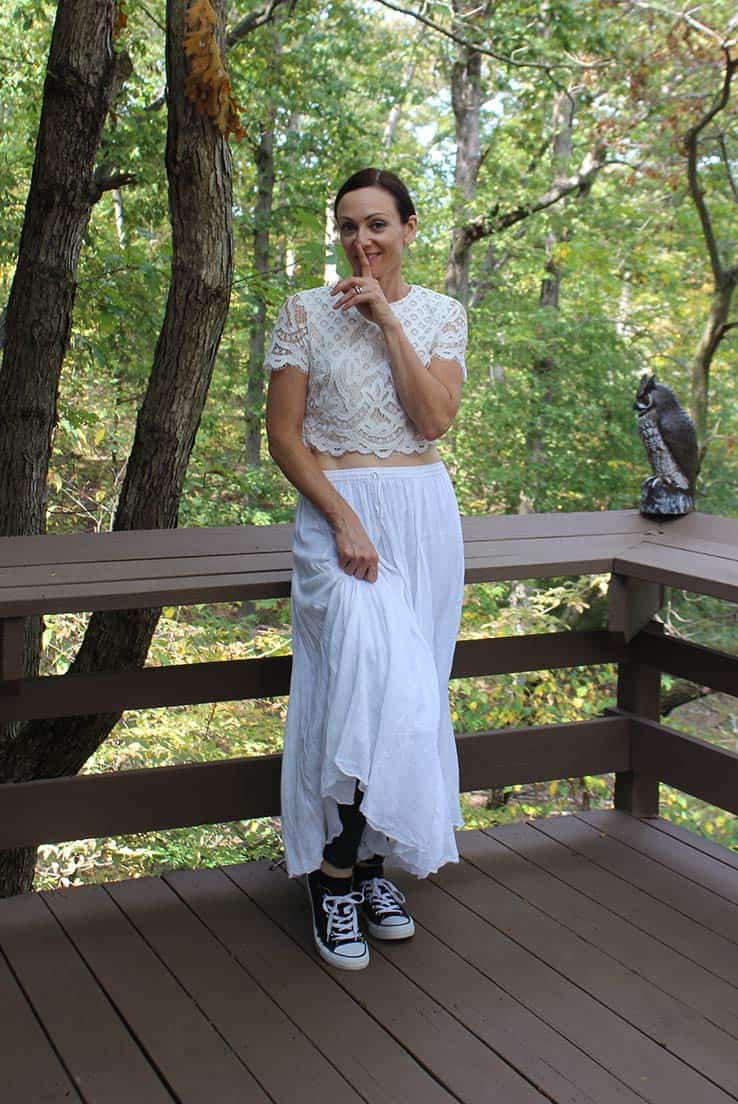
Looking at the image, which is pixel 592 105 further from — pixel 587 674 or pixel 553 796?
pixel 553 796

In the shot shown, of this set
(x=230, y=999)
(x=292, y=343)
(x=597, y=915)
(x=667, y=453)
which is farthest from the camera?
(x=667, y=453)

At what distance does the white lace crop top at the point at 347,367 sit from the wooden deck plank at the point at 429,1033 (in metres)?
1.01

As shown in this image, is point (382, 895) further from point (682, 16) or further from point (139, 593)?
point (682, 16)

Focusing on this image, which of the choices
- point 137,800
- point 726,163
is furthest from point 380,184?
point 726,163

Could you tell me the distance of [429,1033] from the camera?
206 centimetres

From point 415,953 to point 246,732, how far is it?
5.19m

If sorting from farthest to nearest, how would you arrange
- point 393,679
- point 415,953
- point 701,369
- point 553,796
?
point 701,369 < point 553,796 < point 415,953 < point 393,679

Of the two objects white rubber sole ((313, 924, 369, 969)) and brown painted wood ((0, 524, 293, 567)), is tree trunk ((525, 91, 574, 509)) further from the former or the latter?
white rubber sole ((313, 924, 369, 969))

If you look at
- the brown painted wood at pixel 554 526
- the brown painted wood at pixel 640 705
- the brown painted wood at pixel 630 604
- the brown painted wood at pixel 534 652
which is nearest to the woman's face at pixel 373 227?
the brown painted wood at pixel 554 526

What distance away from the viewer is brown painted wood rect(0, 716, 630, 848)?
2516 millimetres

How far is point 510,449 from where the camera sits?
39.7 ft

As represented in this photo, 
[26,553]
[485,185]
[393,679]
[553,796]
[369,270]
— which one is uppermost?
[485,185]

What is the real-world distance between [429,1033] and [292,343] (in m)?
1.31

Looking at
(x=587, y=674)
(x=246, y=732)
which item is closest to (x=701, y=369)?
(x=587, y=674)
